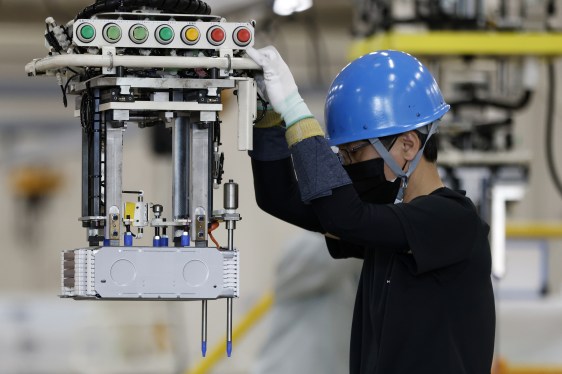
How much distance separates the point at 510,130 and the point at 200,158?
3839 mm

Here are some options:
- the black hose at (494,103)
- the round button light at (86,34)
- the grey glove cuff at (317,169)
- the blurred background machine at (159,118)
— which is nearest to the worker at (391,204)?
the grey glove cuff at (317,169)

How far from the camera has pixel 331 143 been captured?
2967 millimetres

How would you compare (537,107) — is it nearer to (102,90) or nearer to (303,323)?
(303,323)

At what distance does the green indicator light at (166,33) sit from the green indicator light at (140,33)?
3 cm

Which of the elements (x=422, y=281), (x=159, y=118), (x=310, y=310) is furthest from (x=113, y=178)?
(x=310, y=310)

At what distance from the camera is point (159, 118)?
287 centimetres

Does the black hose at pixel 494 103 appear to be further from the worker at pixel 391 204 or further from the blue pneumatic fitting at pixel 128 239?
the blue pneumatic fitting at pixel 128 239

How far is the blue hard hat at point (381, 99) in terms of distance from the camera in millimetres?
2906

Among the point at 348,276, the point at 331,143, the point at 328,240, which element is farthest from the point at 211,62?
the point at 348,276

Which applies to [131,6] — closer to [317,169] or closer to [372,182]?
[317,169]

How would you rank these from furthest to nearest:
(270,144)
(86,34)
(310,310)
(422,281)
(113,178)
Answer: (310,310) < (270,144) < (422,281) < (113,178) < (86,34)

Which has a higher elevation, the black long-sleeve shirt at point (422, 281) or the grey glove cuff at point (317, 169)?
the grey glove cuff at point (317, 169)

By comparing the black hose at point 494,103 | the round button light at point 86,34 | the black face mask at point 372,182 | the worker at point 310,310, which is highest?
the black hose at point 494,103

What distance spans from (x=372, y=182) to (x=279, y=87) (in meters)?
0.37
